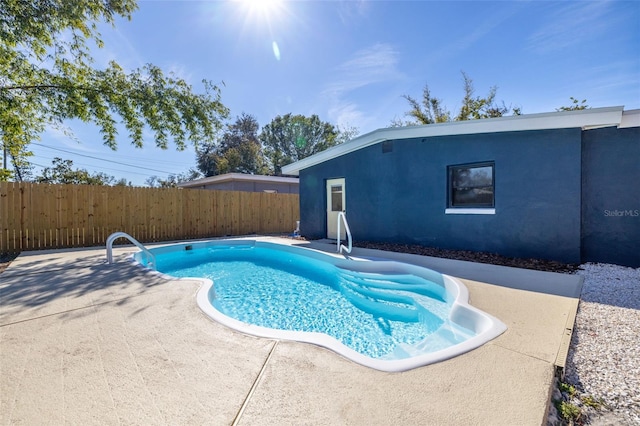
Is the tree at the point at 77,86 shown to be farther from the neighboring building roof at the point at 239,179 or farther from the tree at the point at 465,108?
the tree at the point at 465,108

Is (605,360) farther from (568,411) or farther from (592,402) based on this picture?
(568,411)

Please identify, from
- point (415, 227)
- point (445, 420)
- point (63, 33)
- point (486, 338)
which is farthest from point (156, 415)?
point (63, 33)

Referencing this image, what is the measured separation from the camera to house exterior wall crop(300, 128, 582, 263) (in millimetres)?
5566

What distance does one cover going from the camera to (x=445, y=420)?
4.84 feet

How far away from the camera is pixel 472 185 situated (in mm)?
6707

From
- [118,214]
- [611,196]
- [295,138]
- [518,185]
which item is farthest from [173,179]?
[611,196]

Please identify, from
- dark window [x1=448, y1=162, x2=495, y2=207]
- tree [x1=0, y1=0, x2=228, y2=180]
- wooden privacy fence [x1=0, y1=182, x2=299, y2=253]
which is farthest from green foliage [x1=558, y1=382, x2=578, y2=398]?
wooden privacy fence [x1=0, y1=182, x2=299, y2=253]

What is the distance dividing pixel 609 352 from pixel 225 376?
312 cm

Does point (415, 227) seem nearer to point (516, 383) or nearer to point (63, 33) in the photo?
point (516, 383)

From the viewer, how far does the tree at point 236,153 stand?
26.5 m

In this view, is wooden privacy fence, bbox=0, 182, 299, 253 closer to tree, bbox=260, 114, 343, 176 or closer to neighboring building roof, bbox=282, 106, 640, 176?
neighboring building roof, bbox=282, 106, 640, 176

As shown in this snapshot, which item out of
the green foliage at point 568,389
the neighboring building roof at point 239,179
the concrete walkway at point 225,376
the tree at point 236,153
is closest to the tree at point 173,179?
the tree at point 236,153

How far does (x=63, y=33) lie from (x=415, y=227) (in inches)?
437

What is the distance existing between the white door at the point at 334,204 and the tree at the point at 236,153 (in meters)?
18.9
